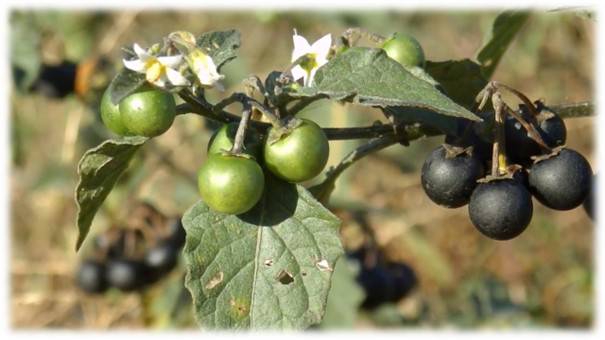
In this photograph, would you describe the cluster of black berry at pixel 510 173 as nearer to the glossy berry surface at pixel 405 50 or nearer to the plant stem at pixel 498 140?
the plant stem at pixel 498 140

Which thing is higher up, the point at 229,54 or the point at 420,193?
the point at 229,54

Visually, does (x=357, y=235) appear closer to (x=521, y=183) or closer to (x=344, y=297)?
(x=344, y=297)

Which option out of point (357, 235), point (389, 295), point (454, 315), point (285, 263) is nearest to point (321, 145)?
point (285, 263)

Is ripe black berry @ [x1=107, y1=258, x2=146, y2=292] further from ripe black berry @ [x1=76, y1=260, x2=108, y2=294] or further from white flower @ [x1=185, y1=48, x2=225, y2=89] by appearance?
white flower @ [x1=185, y1=48, x2=225, y2=89]

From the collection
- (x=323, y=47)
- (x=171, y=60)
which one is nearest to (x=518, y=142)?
(x=323, y=47)

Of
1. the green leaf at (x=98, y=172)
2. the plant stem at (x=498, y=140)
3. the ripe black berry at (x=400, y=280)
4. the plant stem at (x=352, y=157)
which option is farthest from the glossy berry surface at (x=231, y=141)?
the ripe black berry at (x=400, y=280)

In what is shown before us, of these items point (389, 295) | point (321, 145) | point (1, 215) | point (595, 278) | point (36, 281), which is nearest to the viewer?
point (321, 145)

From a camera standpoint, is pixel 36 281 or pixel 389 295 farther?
pixel 36 281

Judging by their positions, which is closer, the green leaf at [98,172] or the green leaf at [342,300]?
the green leaf at [98,172]
